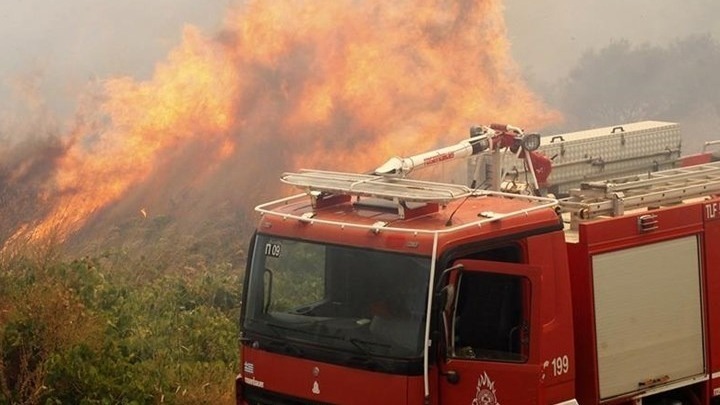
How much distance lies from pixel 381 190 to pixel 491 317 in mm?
1213

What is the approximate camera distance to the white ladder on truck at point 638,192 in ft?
31.0

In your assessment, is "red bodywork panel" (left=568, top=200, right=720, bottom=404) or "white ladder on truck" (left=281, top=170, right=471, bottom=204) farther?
"red bodywork panel" (left=568, top=200, right=720, bottom=404)

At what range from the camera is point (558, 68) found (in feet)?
113

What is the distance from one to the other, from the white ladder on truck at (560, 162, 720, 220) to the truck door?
1.28 meters

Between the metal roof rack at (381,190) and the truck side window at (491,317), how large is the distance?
2.08ft

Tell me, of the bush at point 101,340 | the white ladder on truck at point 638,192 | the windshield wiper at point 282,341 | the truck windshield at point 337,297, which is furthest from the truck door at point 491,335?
the bush at point 101,340

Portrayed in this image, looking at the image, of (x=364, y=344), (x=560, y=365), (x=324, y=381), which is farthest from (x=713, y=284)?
(x=324, y=381)

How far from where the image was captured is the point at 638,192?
9898mm

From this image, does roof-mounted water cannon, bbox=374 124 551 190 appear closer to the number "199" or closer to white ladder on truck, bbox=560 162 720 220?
white ladder on truck, bbox=560 162 720 220

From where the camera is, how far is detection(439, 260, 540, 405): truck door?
8234 millimetres

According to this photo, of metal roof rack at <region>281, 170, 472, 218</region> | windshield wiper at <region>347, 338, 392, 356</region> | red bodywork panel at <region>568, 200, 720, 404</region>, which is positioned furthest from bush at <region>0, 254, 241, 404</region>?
red bodywork panel at <region>568, 200, 720, 404</region>

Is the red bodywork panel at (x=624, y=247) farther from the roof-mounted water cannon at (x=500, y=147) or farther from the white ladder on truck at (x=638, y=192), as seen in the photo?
the roof-mounted water cannon at (x=500, y=147)

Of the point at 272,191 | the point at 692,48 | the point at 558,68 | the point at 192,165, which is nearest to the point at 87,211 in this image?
the point at 192,165

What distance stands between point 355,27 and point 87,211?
5645mm
